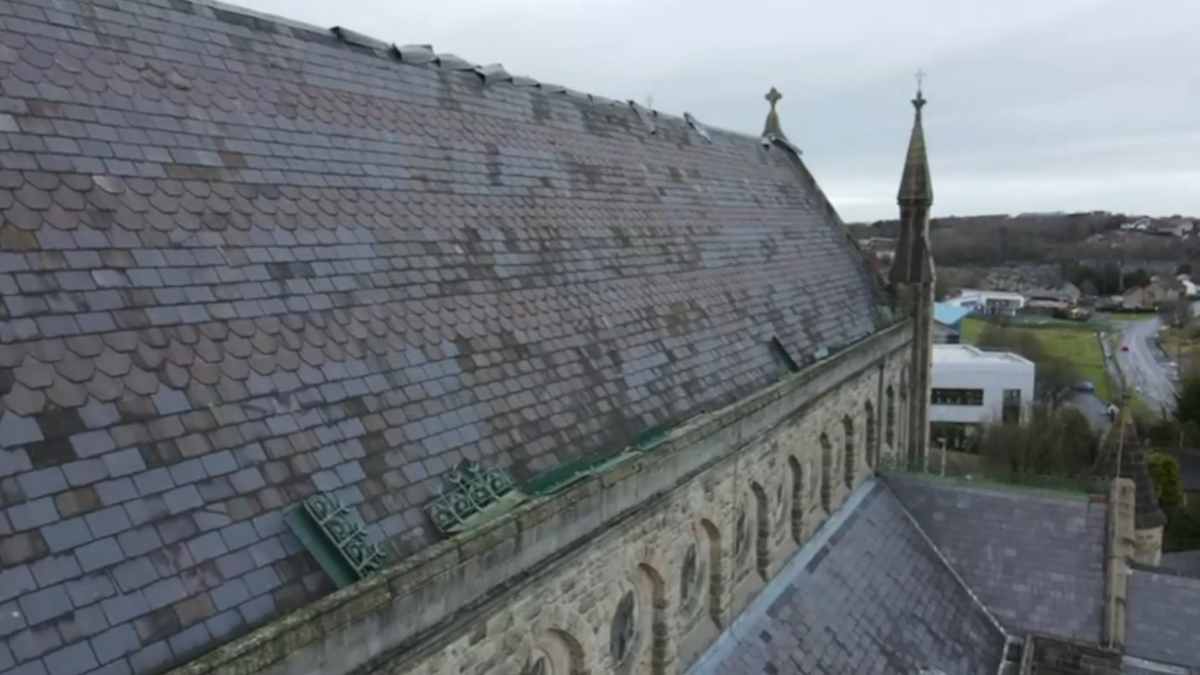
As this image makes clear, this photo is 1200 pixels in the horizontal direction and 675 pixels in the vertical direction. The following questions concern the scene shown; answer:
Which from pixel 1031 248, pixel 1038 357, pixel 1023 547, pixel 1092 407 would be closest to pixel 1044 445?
pixel 1092 407

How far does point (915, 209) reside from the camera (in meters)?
30.1

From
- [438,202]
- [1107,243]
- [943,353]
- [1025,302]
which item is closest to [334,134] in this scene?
[438,202]

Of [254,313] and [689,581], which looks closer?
[254,313]

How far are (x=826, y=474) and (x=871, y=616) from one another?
3.39 meters

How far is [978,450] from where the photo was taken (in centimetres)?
6031

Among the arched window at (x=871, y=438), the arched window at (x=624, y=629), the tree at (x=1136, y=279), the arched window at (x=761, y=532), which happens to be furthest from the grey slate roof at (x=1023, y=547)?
the tree at (x=1136, y=279)

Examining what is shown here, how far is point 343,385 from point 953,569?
A: 17130 millimetres

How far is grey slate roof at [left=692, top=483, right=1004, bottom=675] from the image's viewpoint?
15195mm

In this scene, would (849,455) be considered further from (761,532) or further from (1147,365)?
(1147,365)

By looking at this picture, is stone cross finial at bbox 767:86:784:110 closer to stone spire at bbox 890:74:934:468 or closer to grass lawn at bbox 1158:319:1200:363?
stone spire at bbox 890:74:934:468

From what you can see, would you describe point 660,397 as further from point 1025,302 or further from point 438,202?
point 1025,302

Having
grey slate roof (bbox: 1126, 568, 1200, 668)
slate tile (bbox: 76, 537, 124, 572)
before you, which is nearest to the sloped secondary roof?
grey slate roof (bbox: 1126, 568, 1200, 668)

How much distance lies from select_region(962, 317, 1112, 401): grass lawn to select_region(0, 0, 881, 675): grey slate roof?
244 feet

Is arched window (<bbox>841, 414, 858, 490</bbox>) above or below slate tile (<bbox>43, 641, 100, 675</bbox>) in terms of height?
below
